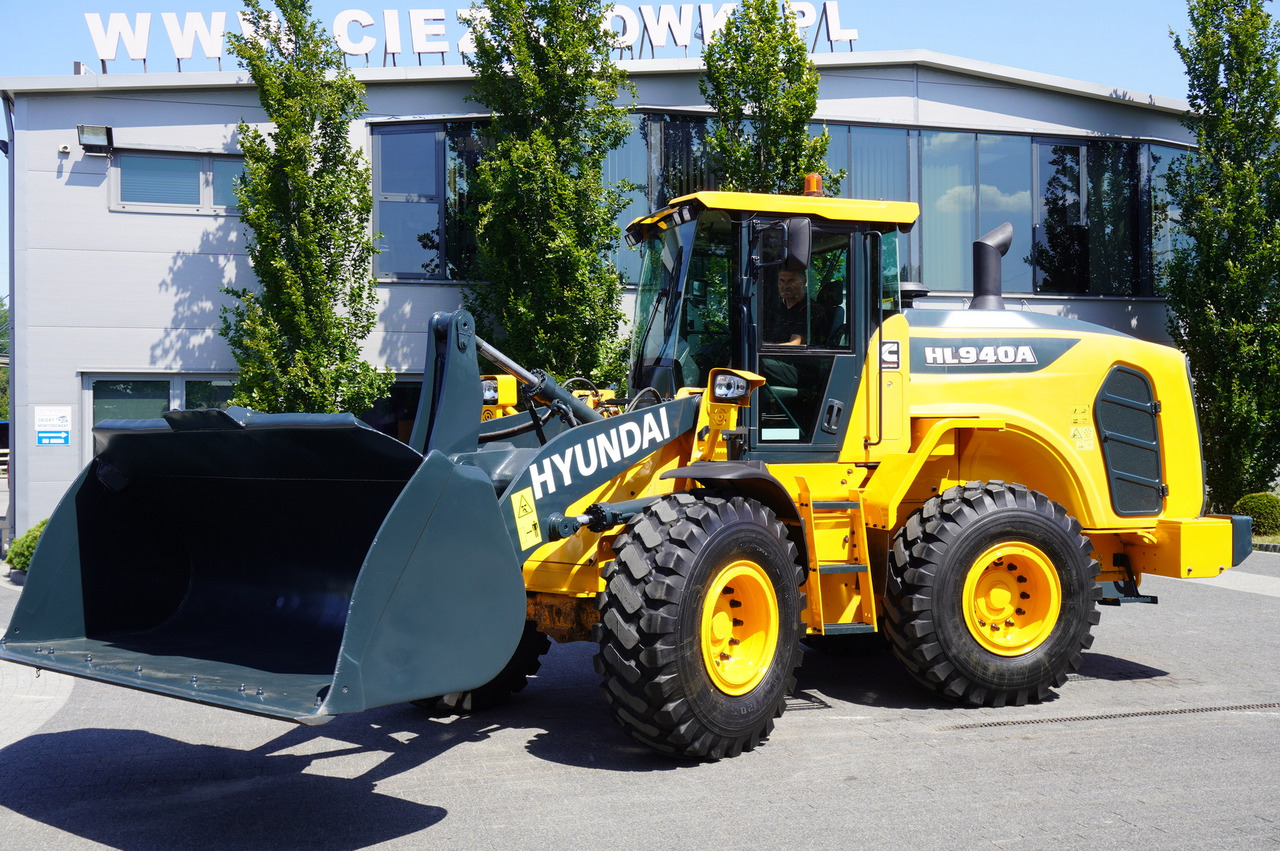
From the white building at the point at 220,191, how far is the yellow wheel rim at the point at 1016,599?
9.40 m

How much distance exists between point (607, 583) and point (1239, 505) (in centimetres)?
1411

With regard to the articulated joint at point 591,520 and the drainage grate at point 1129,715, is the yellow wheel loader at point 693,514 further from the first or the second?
the drainage grate at point 1129,715

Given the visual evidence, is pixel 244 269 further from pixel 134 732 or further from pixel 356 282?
pixel 134 732

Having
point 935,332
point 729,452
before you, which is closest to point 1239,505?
point 935,332

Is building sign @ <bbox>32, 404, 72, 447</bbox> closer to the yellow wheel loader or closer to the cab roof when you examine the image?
the yellow wheel loader

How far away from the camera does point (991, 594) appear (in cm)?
656

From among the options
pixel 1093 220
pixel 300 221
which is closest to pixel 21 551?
pixel 300 221

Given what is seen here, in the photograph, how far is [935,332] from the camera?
6.89 m

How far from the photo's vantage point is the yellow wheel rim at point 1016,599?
6.49 meters

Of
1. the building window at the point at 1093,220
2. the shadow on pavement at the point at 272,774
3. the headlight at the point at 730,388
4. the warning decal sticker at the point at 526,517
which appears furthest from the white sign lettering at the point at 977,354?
the building window at the point at 1093,220

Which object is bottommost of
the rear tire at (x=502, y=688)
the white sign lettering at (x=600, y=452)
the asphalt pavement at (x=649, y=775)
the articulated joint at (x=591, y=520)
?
the asphalt pavement at (x=649, y=775)

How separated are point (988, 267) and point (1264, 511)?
10306 millimetres

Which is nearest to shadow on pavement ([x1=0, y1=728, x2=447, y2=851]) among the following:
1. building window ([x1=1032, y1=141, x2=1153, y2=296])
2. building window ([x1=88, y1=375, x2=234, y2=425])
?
building window ([x1=88, y1=375, x2=234, y2=425])

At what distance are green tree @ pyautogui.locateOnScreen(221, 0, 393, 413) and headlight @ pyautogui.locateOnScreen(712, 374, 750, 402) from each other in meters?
8.41
